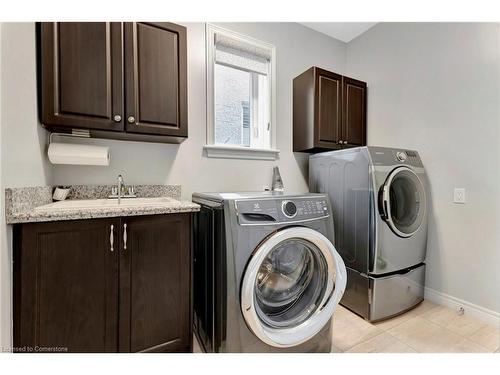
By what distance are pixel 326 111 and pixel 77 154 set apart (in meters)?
2.07

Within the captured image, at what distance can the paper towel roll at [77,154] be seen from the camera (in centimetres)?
138

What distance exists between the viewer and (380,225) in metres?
1.70

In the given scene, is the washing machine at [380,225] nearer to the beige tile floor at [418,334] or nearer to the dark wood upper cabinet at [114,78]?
the beige tile floor at [418,334]

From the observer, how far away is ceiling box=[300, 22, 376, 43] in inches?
96.1

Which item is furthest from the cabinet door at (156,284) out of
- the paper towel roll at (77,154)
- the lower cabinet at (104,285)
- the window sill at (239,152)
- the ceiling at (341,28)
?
the ceiling at (341,28)

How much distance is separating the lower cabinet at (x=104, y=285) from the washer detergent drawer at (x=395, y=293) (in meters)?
1.36

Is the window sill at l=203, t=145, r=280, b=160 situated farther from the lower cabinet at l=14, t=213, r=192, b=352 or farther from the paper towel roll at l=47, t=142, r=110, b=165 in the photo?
the lower cabinet at l=14, t=213, r=192, b=352

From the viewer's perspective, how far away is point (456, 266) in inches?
74.7

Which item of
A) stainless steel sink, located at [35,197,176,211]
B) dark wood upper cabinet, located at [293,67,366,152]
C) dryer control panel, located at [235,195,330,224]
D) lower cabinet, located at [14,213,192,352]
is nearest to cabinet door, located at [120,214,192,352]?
lower cabinet, located at [14,213,192,352]
